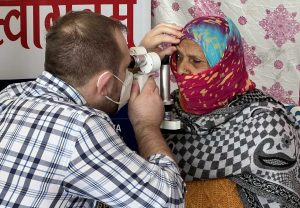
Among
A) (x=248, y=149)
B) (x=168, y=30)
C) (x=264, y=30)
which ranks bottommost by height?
(x=248, y=149)

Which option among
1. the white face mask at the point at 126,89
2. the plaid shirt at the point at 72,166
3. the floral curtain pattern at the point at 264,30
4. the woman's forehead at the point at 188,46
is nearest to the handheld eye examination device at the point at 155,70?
the white face mask at the point at 126,89

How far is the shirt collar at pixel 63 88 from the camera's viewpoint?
142 centimetres

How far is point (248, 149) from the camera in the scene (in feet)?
6.02

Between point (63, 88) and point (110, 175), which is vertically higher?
point (63, 88)

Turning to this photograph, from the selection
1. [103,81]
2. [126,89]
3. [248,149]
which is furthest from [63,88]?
[248,149]

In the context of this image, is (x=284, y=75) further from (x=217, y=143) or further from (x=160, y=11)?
(x=217, y=143)

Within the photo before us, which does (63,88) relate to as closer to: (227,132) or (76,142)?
(76,142)

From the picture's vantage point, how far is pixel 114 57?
1446mm

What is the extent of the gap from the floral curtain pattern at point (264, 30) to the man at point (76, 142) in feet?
5.05

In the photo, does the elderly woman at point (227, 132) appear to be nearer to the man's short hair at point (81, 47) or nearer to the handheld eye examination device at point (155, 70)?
the handheld eye examination device at point (155, 70)

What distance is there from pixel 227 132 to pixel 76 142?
754mm

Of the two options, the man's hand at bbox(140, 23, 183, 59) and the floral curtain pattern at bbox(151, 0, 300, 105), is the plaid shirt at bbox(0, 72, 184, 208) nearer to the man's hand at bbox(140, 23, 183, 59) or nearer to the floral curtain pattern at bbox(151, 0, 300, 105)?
the man's hand at bbox(140, 23, 183, 59)

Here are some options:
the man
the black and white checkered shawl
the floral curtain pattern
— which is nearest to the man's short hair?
the man

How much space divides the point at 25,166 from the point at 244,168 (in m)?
0.78
